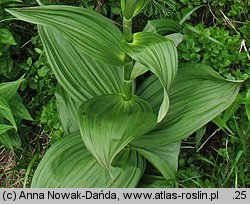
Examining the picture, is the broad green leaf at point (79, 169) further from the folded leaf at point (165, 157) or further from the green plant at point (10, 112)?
the green plant at point (10, 112)

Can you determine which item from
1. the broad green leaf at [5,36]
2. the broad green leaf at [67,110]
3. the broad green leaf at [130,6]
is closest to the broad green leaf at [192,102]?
the broad green leaf at [67,110]

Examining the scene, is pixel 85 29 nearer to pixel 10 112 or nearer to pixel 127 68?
pixel 127 68

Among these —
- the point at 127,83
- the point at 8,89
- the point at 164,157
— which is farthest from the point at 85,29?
the point at 164,157

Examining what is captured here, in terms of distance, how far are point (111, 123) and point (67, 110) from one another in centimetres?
26

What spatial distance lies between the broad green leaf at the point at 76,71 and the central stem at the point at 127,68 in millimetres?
90

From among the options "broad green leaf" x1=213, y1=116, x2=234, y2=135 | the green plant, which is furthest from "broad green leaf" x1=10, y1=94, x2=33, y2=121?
"broad green leaf" x1=213, y1=116, x2=234, y2=135

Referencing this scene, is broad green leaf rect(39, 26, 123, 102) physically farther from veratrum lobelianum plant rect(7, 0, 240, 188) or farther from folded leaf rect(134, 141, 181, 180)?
folded leaf rect(134, 141, 181, 180)

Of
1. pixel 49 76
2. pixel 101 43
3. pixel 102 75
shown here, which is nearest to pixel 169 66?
pixel 101 43

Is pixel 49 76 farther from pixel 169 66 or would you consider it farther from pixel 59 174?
pixel 169 66

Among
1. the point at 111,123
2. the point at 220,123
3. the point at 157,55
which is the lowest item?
the point at 220,123

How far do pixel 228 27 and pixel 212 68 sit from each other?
0.24m

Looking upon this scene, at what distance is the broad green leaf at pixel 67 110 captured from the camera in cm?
168

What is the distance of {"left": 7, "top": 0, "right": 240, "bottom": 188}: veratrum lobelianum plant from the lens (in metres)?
1.39

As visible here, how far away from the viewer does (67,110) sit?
170 cm
